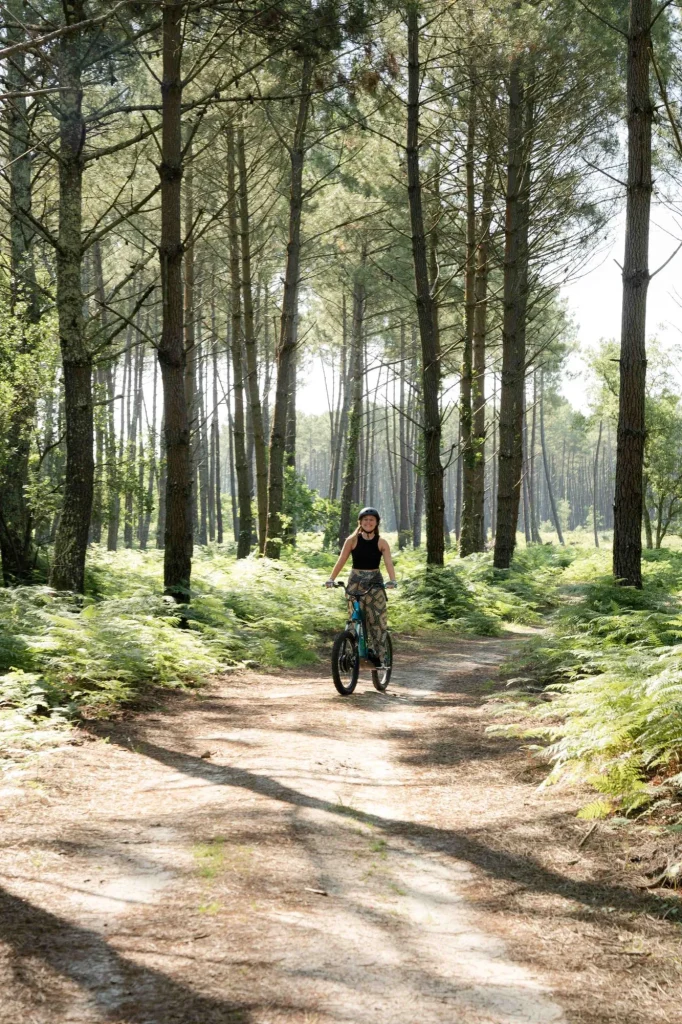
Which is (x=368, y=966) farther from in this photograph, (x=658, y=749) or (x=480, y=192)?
(x=480, y=192)

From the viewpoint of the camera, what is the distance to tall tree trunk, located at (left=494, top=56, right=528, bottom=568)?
56.2 ft

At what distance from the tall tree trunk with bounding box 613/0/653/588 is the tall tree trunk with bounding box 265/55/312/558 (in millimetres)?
7427

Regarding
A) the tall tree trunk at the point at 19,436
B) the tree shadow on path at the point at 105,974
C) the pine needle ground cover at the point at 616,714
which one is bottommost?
the tree shadow on path at the point at 105,974

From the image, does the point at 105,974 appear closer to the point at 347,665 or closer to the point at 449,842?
the point at 449,842

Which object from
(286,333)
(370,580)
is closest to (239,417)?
(286,333)

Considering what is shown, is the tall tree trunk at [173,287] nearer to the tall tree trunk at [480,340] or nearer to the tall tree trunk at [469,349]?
the tall tree trunk at [469,349]

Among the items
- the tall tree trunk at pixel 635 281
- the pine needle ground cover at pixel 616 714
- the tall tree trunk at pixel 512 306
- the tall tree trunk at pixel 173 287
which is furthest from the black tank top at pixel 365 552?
the tall tree trunk at pixel 512 306

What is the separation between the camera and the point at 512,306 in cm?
1775

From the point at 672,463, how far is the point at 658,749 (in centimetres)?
3443

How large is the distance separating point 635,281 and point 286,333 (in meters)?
8.12

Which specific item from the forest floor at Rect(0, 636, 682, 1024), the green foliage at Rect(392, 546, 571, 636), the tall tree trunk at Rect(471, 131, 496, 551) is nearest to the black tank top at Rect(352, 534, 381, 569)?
the forest floor at Rect(0, 636, 682, 1024)

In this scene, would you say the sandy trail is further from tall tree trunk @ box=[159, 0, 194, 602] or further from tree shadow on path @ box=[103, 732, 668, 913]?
tall tree trunk @ box=[159, 0, 194, 602]

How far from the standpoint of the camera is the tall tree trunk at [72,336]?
10047mm

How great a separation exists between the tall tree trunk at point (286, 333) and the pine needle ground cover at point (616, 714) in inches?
369
